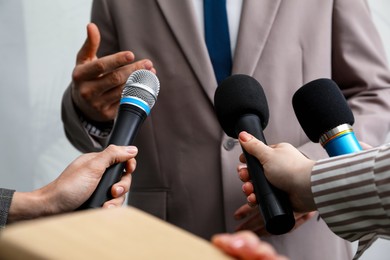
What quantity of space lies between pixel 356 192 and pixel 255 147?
0.15 metres

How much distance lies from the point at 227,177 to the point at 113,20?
0.43 meters

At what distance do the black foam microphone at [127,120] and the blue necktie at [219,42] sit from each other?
29 cm

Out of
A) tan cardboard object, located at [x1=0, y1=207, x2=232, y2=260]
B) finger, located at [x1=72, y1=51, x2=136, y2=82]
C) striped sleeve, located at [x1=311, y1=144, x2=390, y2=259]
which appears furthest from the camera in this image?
finger, located at [x1=72, y1=51, x2=136, y2=82]

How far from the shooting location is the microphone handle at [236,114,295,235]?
27.8 inches

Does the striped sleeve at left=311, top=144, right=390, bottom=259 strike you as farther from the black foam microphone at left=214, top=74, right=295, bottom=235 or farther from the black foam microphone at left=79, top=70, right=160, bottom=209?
the black foam microphone at left=79, top=70, right=160, bottom=209

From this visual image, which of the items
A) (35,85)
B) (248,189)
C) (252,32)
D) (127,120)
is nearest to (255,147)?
(248,189)

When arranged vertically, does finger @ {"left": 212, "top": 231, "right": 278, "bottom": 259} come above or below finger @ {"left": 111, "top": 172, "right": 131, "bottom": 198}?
above

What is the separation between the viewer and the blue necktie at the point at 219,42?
1128mm

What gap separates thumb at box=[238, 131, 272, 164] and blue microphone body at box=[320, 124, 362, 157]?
0.30 ft

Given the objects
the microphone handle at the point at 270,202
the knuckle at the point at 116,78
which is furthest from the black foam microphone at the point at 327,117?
the knuckle at the point at 116,78

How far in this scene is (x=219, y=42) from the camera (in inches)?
44.6

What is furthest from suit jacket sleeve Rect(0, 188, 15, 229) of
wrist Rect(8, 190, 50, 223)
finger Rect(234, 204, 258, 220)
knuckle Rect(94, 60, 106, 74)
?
finger Rect(234, 204, 258, 220)

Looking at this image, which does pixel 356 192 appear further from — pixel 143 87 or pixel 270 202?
pixel 143 87

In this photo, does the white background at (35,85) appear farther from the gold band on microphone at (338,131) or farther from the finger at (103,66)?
the gold band on microphone at (338,131)
